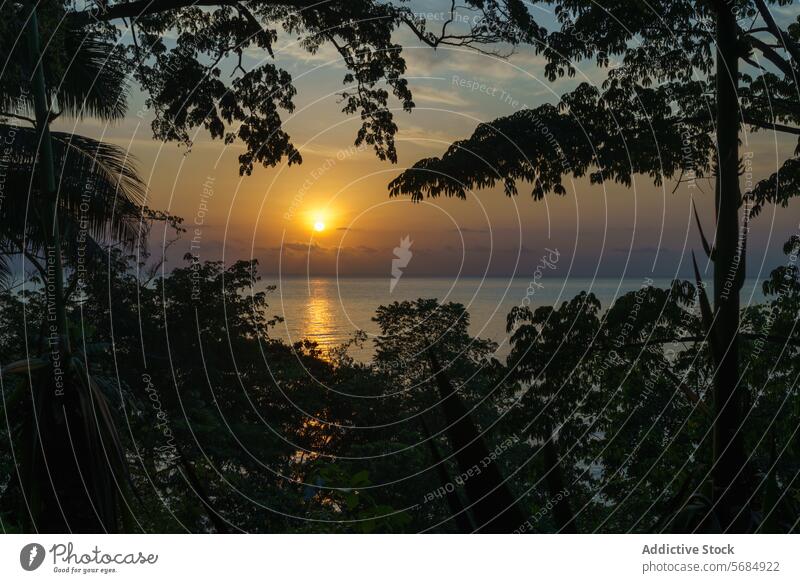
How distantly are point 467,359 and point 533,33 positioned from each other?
53.9 ft

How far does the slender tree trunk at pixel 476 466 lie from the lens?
7.44ft

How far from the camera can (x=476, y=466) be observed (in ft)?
7.56

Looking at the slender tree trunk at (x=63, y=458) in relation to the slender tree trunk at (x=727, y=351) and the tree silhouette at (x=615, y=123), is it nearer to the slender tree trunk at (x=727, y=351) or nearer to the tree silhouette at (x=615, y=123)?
the slender tree trunk at (x=727, y=351)

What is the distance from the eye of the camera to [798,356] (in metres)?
12.0

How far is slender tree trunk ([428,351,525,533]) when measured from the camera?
2.27 meters

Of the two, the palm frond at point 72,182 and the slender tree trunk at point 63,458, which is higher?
the palm frond at point 72,182
